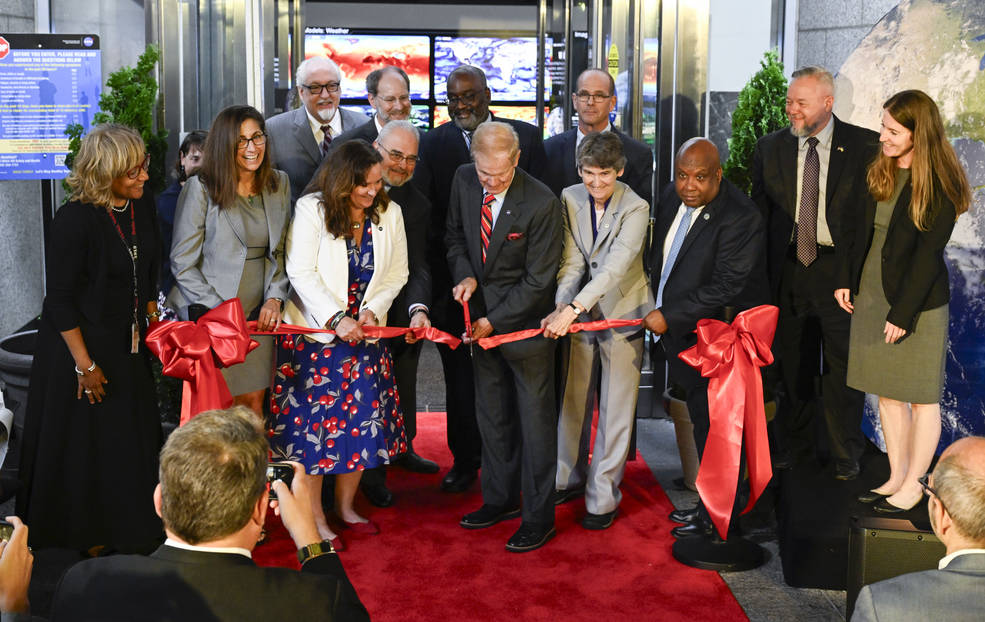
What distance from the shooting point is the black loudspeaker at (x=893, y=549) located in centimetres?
338

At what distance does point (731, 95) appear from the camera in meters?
6.79

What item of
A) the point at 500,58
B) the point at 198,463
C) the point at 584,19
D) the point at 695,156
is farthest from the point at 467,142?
the point at 500,58

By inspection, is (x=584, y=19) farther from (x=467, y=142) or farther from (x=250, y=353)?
(x=250, y=353)

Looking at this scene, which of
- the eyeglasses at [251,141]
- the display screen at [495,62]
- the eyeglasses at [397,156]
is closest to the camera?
the eyeglasses at [251,141]

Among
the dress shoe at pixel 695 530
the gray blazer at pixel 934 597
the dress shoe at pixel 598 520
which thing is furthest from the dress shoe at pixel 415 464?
the gray blazer at pixel 934 597

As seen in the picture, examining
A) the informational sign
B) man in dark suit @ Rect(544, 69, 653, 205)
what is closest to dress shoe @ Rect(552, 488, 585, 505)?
man in dark suit @ Rect(544, 69, 653, 205)

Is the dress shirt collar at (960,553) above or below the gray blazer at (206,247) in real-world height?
below

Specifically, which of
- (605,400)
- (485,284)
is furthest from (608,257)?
(605,400)

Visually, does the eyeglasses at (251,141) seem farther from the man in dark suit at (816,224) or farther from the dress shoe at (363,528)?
the man in dark suit at (816,224)

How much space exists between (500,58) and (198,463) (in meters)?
10.3

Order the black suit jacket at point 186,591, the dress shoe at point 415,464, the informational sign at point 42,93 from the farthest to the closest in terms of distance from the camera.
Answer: the informational sign at point 42,93 < the dress shoe at point 415,464 < the black suit jacket at point 186,591

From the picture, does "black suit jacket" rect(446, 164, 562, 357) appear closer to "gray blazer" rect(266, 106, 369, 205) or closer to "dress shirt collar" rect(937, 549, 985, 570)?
"gray blazer" rect(266, 106, 369, 205)

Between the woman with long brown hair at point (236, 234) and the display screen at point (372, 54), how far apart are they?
767cm

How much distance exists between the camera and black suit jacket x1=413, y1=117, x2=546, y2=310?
5.44 m
